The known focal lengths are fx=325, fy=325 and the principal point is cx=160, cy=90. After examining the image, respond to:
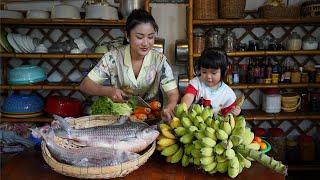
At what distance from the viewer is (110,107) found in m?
1.47

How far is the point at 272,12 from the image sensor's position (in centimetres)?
242

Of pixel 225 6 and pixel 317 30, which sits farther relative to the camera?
pixel 317 30

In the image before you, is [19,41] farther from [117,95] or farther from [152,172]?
[152,172]

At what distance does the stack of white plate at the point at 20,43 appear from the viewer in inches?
99.4

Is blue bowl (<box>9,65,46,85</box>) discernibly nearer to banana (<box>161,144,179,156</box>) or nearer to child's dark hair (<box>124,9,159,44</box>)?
child's dark hair (<box>124,9,159,44</box>)

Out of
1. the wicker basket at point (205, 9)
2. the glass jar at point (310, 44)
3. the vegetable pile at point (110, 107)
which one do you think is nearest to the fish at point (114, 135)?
the vegetable pile at point (110, 107)

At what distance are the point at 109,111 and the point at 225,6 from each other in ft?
4.40

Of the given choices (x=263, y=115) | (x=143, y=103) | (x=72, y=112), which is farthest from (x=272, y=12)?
(x=72, y=112)

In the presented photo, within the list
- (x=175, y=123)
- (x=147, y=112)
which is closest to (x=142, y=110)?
(x=147, y=112)

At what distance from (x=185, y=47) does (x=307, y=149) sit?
132 centimetres

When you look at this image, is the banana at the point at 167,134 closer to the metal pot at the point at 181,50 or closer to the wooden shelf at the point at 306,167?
the metal pot at the point at 181,50

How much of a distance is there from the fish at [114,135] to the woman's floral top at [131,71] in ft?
2.11

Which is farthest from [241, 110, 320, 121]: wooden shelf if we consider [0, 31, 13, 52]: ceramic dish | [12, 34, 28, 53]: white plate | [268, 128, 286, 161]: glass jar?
[0, 31, 13, 52]: ceramic dish

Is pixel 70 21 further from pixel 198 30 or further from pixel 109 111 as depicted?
pixel 109 111
